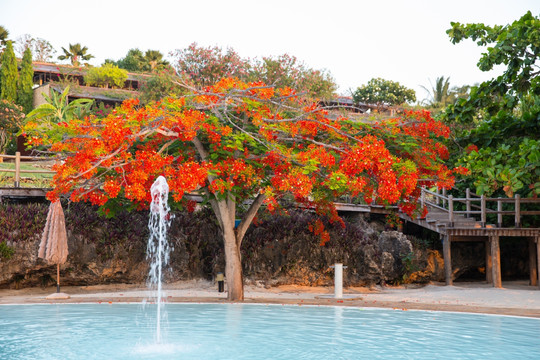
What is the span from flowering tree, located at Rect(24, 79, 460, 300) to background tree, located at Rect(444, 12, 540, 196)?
1079 millimetres

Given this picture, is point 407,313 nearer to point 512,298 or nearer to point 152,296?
point 512,298

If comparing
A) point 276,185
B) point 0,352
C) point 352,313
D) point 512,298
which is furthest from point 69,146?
point 512,298

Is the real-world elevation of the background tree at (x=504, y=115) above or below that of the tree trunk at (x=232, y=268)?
above

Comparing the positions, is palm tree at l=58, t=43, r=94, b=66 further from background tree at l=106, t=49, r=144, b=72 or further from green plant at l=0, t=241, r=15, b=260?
green plant at l=0, t=241, r=15, b=260

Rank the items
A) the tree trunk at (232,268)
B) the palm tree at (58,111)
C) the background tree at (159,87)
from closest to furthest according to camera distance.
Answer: the tree trunk at (232,268), the palm tree at (58,111), the background tree at (159,87)

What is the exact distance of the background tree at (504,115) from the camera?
12875 millimetres

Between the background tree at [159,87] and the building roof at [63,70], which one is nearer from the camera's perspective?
the background tree at [159,87]

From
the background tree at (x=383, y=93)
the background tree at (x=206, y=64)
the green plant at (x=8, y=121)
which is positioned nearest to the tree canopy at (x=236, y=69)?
the background tree at (x=206, y=64)

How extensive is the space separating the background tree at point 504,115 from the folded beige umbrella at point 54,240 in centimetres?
1069

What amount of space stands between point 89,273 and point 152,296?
9.24ft

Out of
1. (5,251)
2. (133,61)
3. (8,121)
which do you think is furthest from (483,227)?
(133,61)

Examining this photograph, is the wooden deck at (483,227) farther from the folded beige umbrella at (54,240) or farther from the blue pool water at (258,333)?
the blue pool water at (258,333)

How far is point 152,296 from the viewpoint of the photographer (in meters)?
18.2

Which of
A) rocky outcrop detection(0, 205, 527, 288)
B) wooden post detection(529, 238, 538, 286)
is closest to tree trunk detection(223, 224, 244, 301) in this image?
rocky outcrop detection(0, 205, 527, 288)
